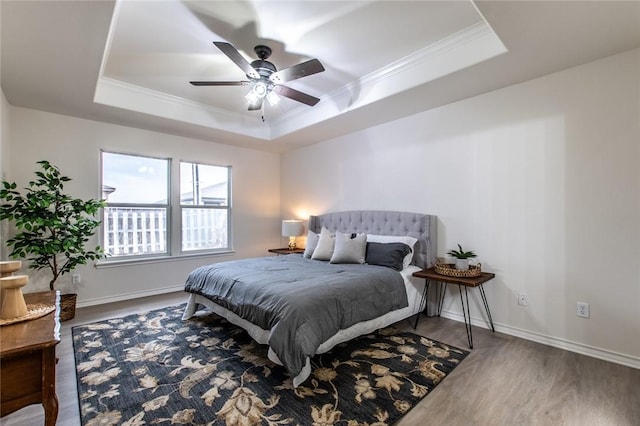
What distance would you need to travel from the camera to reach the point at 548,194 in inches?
111

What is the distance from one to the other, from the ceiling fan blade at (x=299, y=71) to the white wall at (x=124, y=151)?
9.14 feet

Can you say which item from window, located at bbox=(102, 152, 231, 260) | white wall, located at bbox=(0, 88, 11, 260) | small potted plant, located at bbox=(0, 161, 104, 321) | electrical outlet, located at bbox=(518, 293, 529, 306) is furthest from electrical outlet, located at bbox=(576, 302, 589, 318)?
white wall, located at bbox=(0, 88, 11, 260)

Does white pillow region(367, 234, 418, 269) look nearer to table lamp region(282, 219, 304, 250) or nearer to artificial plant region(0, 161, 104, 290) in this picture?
table lamp region(282, 219, 304, 250)

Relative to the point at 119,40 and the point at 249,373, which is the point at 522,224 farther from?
the point at 119,40

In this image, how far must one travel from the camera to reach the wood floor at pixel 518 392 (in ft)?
5.86

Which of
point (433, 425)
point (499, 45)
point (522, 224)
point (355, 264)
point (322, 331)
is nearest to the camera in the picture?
point (433, 425)

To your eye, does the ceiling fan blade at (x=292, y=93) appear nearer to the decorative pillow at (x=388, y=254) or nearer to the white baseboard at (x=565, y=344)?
the decorative pillow at (x=388, y=254)

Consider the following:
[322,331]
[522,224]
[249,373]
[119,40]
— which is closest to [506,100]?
[522,224]

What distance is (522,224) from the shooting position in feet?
9.78

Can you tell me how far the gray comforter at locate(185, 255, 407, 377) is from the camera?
7.04 feet

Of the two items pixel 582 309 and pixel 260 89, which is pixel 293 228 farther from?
pixel 582 309

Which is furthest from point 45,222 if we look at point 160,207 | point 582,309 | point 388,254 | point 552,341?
point 582,309

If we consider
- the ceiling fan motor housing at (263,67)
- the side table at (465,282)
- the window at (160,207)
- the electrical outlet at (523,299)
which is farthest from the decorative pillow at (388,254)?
the window at (160,207)

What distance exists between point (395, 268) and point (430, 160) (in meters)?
1.43
